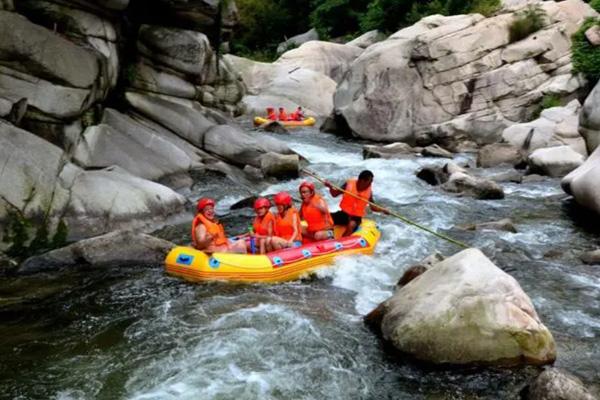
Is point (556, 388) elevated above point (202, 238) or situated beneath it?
elevated above

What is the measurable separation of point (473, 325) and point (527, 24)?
16.7 m

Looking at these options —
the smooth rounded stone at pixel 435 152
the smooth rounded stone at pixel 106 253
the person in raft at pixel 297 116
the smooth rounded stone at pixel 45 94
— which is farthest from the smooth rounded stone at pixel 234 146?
the person in raft at pixel 297 116

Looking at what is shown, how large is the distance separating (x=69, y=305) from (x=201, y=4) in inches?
345

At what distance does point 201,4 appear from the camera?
1380 centimetres

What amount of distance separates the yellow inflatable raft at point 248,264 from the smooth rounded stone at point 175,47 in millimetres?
7511

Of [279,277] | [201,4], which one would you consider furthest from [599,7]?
[279,277]

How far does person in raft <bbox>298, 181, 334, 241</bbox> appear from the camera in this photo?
880 cm

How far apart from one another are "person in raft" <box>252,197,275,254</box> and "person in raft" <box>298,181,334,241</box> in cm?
58

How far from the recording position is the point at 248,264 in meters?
7.79

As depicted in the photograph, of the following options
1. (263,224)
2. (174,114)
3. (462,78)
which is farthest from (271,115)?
(263,224)

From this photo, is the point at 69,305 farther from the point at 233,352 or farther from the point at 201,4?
the point at 201,4

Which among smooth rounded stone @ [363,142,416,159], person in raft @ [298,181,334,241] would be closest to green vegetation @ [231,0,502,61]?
smooth rounded stone @ [363,142,416,159]

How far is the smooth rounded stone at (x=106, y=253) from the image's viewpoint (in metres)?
8.15

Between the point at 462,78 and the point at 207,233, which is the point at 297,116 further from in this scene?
the point at 207,233
